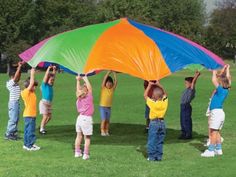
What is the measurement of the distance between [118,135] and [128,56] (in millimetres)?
3512

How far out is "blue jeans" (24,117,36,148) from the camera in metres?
10.5

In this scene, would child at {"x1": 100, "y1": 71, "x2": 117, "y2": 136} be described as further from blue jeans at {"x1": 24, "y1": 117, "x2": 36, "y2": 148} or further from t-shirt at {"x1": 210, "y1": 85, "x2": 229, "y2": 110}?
t-shirt at {"x1": 210, "y1": 85, "x2": 229, "y2": 110}

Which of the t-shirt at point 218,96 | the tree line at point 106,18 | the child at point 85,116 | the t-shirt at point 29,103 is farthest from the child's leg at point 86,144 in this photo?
the tree line at point 106,18

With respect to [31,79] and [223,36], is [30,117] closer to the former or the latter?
[31,79]

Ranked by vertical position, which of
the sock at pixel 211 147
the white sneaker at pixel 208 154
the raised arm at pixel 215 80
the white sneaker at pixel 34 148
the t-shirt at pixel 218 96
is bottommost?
the white sneaker at pixel 34 148

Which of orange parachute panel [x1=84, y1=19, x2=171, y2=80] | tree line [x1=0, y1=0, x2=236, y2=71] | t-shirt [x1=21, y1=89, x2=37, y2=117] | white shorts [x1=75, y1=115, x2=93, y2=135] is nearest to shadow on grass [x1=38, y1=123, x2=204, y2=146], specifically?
t-shirt [x1=21, y1=89, x2=37, y2=117]

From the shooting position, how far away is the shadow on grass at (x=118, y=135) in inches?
463

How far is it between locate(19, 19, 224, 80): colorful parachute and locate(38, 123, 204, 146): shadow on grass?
2.26 meters

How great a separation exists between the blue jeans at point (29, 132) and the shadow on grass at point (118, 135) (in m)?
1.28

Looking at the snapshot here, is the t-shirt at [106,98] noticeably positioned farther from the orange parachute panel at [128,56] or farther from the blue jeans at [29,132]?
the blue jeans at [29,132]

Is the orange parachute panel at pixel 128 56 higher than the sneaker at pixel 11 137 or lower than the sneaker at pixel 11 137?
higher

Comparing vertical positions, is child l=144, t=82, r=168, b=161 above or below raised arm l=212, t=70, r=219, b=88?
below

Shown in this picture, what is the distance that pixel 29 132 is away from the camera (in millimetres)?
10453

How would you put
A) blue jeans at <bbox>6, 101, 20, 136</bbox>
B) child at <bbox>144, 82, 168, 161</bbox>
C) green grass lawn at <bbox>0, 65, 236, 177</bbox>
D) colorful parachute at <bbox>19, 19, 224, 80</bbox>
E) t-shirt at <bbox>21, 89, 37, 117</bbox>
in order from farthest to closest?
blue jeans at <bbox>6, 101, 20, 136</bbox>
t-shirt at <bbox>21, 89, 37, 117</bbox>
colorful parachute at <bbox>19, 19, 224, 80</bbox>
child at <bbox>144, 82, 168, 161</bbox>
green grass lawn at <bbox>0, 65, 236, 177</bbox>
